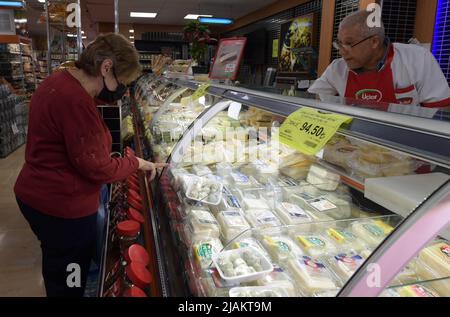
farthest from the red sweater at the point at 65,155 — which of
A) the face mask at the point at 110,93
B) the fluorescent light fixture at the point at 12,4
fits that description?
the fluorescent light fixture at the point at 12,4

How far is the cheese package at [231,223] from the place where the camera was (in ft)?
5.12

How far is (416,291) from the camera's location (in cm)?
112

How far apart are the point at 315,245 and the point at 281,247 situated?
130 mm

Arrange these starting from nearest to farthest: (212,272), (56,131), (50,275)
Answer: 1. (212,272)
2. (56,131)
3. (50,275)

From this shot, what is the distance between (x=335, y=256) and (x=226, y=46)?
2.63m

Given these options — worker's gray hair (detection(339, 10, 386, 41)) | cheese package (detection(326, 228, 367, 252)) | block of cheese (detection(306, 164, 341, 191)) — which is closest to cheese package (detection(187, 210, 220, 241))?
cheese package (detection(326, 228, 367, 252))

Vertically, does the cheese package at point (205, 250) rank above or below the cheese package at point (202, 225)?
below

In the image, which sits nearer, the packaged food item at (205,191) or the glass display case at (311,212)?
the glass display case at (311,212)

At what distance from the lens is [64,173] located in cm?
188

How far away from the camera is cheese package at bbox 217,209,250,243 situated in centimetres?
156

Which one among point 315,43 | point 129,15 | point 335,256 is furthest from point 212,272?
point 129,15

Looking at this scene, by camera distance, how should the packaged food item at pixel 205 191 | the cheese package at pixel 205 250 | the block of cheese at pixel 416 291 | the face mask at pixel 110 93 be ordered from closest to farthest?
the block of cheese at pixel 416 291
the cheese package at pixel 205 250
the packaged food item at pixel 205 191
the face mask at pixel 110 93

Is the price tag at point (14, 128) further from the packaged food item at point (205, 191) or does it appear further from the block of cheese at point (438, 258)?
the block of cheese at point (438, 258)

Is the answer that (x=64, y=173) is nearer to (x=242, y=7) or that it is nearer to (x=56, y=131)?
(x=56, y=131)
